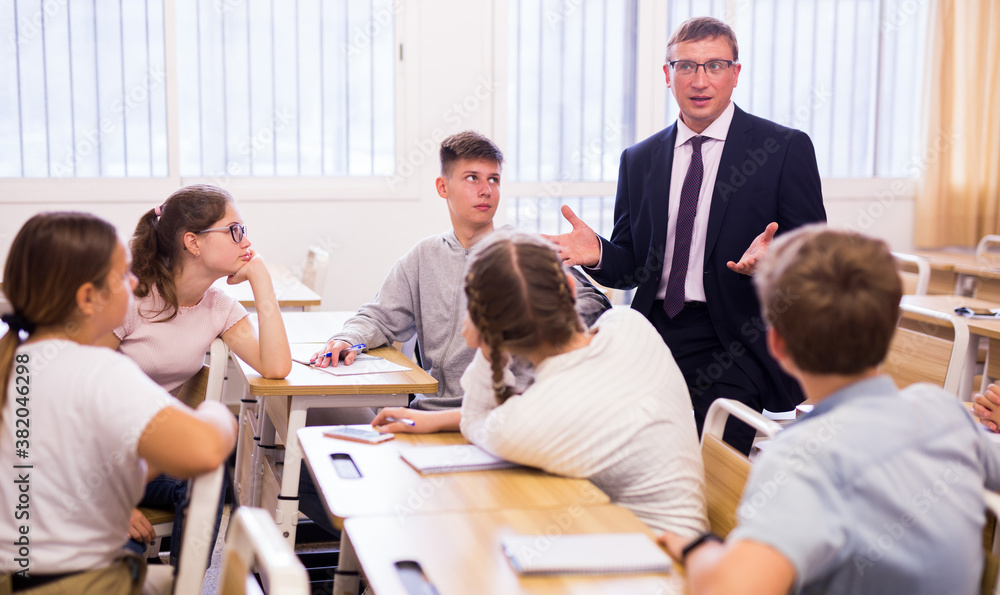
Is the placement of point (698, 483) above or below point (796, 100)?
below

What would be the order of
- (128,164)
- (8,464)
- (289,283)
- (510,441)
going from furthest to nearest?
(128,164)
(289,283)
(510,441)
(8,464)

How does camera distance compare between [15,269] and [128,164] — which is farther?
[128,164]

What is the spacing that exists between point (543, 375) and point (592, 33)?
396 centimetres

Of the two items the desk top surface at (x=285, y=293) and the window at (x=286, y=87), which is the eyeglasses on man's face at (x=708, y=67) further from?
the window at (x=286, y=87)

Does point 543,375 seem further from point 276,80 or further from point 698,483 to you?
point 276,80

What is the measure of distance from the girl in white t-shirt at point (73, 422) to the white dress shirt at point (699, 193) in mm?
1514

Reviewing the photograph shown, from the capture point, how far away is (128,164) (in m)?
4.56

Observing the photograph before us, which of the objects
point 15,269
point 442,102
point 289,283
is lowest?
point 289,283

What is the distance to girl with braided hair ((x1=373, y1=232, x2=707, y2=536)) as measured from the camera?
1.46 m

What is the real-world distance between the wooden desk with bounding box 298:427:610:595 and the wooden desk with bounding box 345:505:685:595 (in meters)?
0.02

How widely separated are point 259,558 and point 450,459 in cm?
62

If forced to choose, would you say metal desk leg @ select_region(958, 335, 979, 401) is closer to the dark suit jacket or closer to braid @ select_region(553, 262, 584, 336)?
the dark suit jacket

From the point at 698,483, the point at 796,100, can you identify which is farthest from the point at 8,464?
the point at 796,100

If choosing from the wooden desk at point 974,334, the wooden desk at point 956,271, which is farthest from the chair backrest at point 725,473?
the wooden desk at point 956,271
